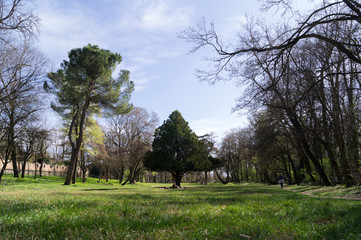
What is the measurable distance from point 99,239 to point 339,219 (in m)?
4.78

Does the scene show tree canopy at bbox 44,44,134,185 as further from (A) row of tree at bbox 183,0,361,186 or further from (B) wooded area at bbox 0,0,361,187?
(A) row of tree at bbox 183,0,361,186

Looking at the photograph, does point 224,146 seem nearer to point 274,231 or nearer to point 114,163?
point 114,163

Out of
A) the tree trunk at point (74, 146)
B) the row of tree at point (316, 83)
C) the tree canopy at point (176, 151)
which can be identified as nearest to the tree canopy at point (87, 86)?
the tree trunk at point (74, 146)

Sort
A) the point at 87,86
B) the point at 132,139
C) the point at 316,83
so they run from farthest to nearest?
1. the point at 132,139
2. the point at 87,86
3. the point at 316,83

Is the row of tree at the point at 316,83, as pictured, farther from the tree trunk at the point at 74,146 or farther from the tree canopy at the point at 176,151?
the tree trunk at the point at 74,146

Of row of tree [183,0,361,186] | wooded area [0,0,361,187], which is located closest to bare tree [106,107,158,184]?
wooded area [0,0,361,187]

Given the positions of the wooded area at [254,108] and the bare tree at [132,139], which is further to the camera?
the bare tree at [132,139]

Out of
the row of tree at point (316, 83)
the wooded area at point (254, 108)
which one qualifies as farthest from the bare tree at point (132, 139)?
the row of tree at point (316, 83)

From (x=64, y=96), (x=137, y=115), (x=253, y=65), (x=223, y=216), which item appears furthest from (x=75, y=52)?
(x=223, y=216)

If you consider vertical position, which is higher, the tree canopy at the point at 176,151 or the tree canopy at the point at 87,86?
the tree canopy at the point at 87,86

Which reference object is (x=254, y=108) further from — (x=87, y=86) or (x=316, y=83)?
(x=87, y=86)

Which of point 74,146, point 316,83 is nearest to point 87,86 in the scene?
point 74,146

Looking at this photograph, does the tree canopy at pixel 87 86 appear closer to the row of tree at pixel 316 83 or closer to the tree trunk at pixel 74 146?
the tree trunk at pixel 74 146

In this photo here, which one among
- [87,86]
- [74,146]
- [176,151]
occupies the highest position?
[87,86]
